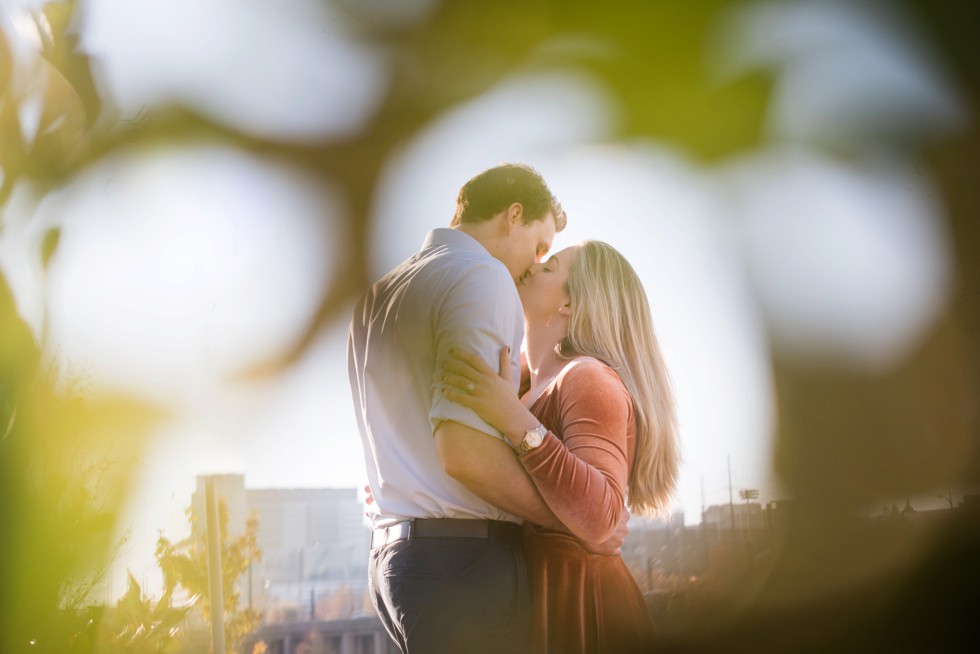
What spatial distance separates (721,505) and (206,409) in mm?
1639

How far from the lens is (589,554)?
54.4 inches

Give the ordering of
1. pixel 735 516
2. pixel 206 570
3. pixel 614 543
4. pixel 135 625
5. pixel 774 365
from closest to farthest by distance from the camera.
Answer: pixel 614 543 < pixel 135 625 < pixel 206 570 < pixel 735 516 < pixel 774 365

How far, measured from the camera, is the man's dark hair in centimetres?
146

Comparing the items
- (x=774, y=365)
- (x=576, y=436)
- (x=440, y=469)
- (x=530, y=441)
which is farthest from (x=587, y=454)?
(x=774, y=365)

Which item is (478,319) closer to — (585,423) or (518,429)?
(518,429)

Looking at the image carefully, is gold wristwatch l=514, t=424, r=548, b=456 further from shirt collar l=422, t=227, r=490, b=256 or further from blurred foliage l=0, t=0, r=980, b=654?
blurred foliage l=0, t=0, r=980, b=654

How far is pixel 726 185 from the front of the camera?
2.84 metres

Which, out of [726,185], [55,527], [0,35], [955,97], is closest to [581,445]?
[55,527]

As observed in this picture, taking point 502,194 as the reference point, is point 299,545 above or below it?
below

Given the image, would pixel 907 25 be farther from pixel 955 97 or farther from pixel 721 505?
pixel 721 505

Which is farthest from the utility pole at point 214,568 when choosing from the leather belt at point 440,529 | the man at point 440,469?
the leather belt at point 440,529

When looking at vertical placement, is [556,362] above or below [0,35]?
below

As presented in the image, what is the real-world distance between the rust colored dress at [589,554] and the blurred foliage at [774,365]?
0.90 m

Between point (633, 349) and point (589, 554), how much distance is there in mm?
419
